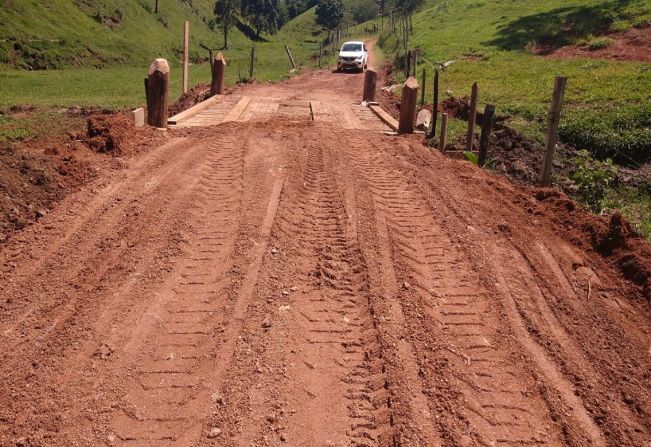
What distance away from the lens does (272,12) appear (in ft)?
268

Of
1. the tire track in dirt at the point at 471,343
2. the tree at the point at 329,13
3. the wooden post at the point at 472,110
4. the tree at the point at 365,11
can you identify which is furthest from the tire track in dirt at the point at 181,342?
→ the tree at the point at 365,11

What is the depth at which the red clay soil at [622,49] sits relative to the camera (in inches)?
778

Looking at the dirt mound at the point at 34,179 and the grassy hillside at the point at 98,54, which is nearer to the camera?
the dirt mound at the point at 34,179

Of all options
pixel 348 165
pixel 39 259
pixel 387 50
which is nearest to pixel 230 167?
pixel 348 165

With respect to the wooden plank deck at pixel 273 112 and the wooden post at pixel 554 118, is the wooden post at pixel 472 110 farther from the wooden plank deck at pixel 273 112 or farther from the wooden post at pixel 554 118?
the wooden post at pixel 554 118

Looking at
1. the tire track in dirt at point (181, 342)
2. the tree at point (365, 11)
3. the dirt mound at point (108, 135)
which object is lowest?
the tire track in dirt at point (181, 342)

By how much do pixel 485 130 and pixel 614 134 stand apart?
3.76 meters

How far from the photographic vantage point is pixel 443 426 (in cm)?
339

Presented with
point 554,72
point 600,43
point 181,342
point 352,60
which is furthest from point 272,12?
point 181,342

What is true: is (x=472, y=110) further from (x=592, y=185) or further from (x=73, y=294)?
(x=73, y=294)

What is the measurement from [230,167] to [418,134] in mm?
4531

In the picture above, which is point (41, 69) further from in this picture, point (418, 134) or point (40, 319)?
point (40, 319)

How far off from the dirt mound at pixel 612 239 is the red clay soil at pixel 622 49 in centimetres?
1483

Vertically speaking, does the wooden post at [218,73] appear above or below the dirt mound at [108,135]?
above
